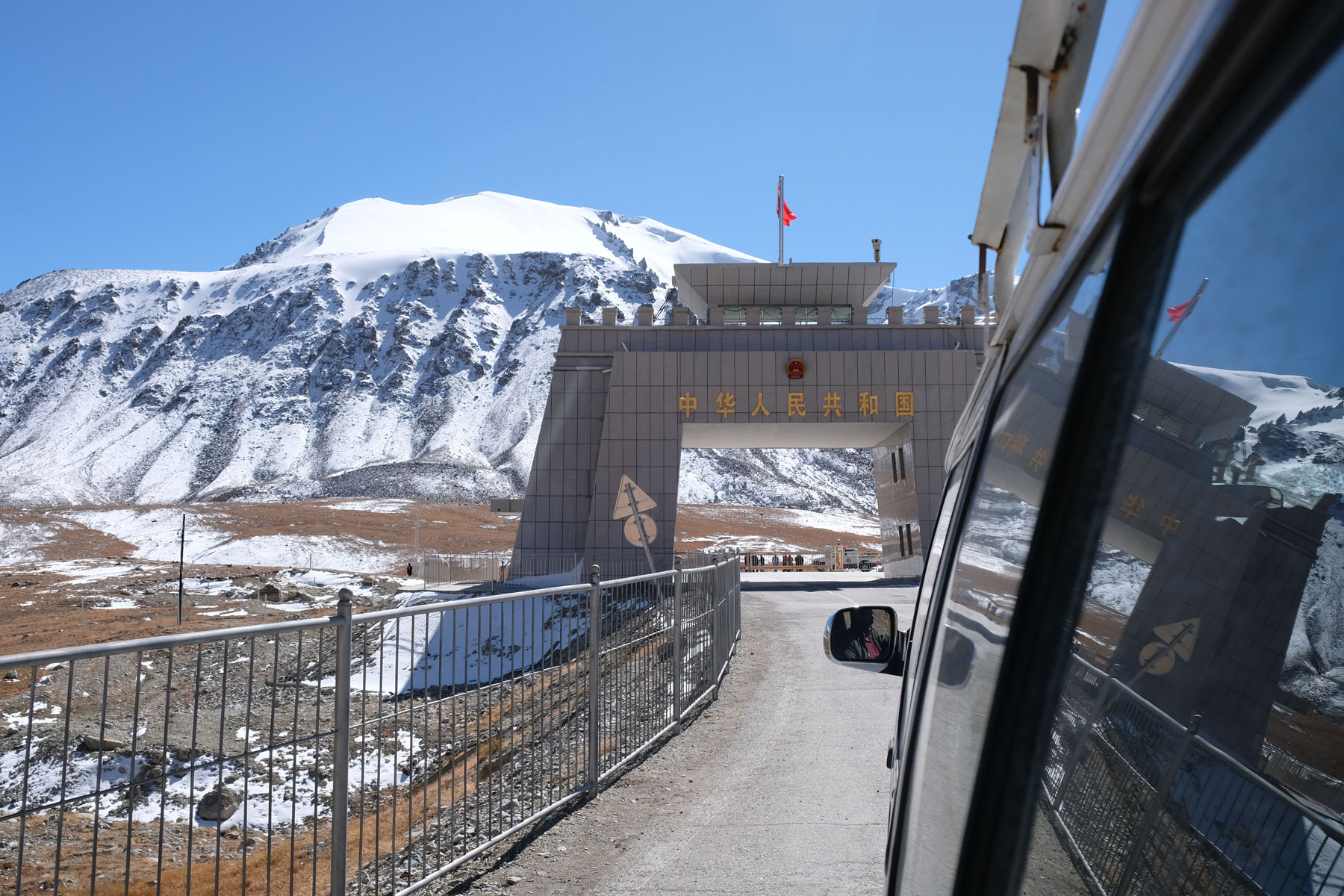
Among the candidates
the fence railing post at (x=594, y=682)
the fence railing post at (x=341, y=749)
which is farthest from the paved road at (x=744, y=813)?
the fence railing post at (x=341, y=749)

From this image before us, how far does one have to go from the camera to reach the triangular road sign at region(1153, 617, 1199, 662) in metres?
0.90

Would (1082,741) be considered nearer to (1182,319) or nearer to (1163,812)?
(1163,812)

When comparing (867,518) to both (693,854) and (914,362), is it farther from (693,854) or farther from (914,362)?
(693,854)

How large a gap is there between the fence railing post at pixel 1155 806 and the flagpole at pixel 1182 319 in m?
0.33

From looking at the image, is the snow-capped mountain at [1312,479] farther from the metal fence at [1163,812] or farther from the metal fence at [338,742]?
the metal fence at [338,742]

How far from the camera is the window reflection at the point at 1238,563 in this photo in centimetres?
77

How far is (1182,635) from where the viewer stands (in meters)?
0.92

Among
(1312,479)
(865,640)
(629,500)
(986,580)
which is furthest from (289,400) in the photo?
(1312,479)

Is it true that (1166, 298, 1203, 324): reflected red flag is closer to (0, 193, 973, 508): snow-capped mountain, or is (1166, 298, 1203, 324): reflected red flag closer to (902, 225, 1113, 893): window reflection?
(902, 225, 1113, 893): window reflection

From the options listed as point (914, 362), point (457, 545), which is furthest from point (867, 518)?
point (914, 362)

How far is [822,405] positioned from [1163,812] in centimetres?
3117

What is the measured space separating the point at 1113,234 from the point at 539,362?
167 metres

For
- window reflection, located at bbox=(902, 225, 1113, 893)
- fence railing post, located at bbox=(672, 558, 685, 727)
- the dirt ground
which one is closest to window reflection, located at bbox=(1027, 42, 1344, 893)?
window reflection, located at bbox=(902, 225, 1113, 893)

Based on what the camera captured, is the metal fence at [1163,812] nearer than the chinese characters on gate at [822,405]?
Yes
